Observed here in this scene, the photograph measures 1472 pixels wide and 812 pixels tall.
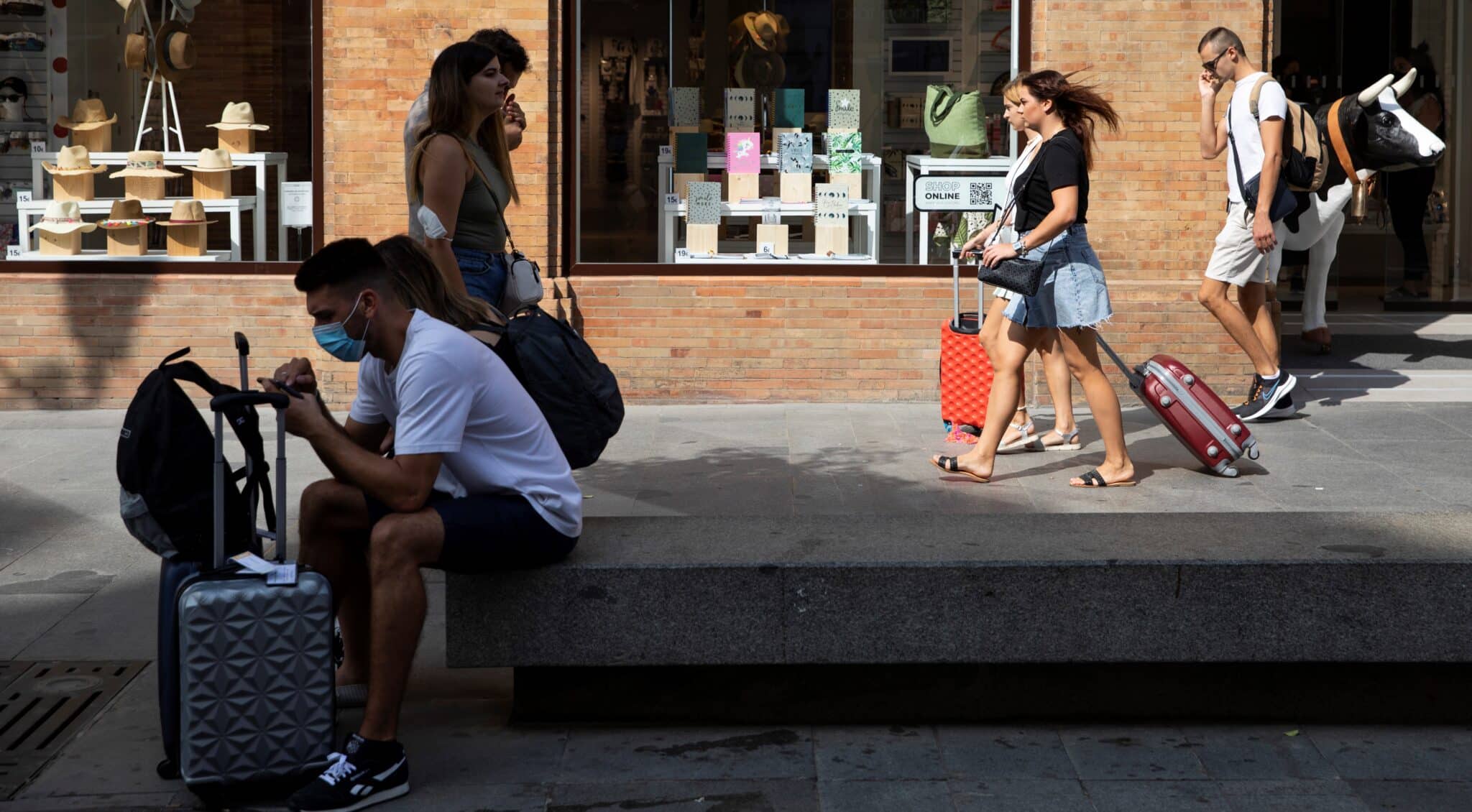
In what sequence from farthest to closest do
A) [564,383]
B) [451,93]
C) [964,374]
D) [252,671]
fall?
[964,374] → [451,93] → [564,383] → [252,671]

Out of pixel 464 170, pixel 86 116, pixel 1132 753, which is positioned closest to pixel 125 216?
pixel 86 116

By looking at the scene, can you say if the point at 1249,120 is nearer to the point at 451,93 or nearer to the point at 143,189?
the point at 451,93

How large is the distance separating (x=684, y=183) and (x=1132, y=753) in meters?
6.43

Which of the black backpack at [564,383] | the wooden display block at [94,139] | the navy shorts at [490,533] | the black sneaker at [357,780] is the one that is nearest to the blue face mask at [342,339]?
the navy shorts at [490,533]

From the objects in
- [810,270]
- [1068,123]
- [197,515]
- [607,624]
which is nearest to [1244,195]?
[1068,123]

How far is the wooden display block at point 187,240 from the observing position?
1040 centimetres

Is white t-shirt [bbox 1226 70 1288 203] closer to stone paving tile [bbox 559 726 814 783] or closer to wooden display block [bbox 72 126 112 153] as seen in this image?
stone paving tile [bbox 559 726 814 783]

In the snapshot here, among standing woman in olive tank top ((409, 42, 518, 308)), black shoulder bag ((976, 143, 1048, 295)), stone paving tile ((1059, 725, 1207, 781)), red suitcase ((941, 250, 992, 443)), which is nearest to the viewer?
stone paving tile ((1059, 725, 1207, 781))

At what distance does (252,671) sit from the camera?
169 inches

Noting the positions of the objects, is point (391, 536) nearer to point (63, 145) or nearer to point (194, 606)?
point (194, 606)

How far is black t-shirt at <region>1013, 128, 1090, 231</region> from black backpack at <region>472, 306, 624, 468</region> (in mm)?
2934

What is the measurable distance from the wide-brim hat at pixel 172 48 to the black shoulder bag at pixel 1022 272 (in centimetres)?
537

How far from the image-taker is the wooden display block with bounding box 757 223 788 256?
10586mm

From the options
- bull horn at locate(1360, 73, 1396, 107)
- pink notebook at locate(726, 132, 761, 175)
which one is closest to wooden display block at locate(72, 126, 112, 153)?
pink notebook at locate(726, 132, 761, 175)
